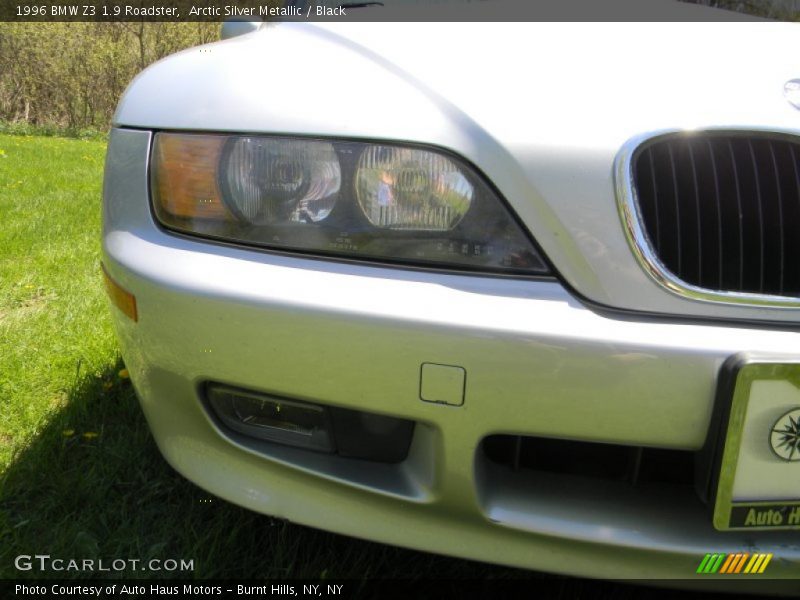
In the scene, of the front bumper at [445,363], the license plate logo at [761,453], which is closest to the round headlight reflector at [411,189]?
the front bumper at [445,363]

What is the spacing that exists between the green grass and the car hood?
0.84 m

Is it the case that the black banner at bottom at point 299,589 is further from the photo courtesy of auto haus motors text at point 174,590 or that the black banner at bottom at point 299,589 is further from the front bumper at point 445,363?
the front bumper at point 445,363

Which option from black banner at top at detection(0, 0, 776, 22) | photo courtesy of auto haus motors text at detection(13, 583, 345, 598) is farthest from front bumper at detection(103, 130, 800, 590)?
black banner at top at detection(0, 0, 776, 22)

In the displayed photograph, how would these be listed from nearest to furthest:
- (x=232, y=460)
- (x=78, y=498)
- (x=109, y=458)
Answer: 1. (x=232, y=460)
2. (x=78, y=498)
3. (x=109, y=458)

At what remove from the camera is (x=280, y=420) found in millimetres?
1168

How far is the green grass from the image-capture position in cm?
142

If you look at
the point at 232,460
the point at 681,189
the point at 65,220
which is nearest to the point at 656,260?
the point at 681,189

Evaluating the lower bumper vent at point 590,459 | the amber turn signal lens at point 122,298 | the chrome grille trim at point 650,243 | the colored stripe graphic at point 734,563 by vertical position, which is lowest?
the colored stripe graphic at point 734,563

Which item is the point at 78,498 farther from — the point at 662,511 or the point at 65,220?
the point at 65,220

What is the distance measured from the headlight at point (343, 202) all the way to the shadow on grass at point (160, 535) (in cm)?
70

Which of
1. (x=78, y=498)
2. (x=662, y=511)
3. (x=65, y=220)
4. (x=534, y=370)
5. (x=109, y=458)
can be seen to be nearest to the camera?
(x=534, y=370)

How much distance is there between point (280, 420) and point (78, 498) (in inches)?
29.5

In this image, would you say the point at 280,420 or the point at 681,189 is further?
the point at 280,420

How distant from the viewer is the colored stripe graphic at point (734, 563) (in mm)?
1041
